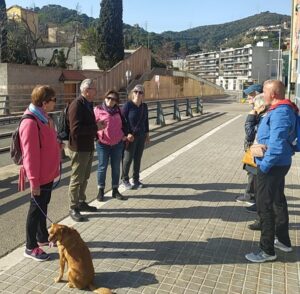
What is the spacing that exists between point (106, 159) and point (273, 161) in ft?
9.62

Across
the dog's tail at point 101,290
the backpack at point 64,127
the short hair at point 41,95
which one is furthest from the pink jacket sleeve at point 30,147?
the backpack at point 64,127

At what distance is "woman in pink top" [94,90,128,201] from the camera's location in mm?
6418

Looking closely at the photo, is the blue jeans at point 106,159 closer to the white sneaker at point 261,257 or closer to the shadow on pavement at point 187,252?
the shadow on pavement at point 187,252

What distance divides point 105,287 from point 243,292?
3.96ft

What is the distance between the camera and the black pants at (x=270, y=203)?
4.36 m

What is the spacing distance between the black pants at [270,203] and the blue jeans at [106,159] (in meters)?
2.66

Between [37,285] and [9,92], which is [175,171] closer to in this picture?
[37,285]

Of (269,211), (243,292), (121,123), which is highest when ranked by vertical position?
(121,123)

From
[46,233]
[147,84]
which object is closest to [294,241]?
[46,233]

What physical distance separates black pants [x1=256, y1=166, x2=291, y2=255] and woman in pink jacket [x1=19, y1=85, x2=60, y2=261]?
208 cm

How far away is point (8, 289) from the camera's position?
3.85m

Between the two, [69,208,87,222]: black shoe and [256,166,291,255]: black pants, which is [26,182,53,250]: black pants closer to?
[69,208,87,222]: black shoe

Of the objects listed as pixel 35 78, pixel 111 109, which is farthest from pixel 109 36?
pixel 111 109

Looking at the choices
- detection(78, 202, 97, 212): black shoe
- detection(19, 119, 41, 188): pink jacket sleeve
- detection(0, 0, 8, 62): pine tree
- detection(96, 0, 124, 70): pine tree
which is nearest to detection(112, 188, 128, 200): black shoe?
detection(78, 202, 97, 212): black shoe
